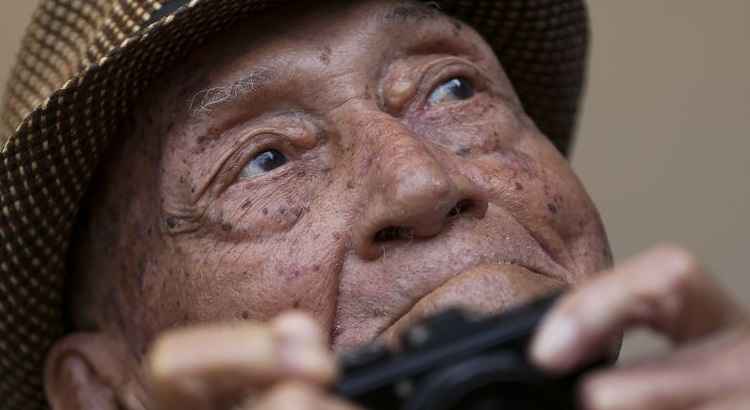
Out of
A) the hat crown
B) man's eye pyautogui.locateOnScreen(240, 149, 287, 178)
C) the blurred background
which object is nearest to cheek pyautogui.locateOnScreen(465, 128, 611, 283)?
man's eye pyautogui.locateOnScreen(240, 149, 287, 178)

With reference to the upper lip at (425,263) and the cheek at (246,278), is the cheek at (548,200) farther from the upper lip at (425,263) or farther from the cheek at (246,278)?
the cheek at (246,278)

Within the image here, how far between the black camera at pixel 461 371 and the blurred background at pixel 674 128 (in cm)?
165

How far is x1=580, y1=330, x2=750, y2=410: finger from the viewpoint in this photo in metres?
0.71

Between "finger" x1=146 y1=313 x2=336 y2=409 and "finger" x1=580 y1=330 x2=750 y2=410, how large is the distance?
0.16 metres

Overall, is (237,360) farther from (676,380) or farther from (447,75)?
(447,75)

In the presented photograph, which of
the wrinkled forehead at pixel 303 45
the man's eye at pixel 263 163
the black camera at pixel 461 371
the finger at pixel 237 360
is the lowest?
the man's eye at pixel 263 163

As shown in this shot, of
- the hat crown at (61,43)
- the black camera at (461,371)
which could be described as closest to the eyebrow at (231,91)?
the hat crown at (61,43)

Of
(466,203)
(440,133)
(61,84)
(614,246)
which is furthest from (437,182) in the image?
(614,246)

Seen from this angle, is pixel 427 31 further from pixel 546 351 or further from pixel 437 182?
pixel 546 351

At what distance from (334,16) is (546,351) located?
2.31 ft

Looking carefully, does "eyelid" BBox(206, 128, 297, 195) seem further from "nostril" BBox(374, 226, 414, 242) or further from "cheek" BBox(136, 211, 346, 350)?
"nostril" BBox(374, 226, 414, 242)

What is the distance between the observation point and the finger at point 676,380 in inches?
27.9

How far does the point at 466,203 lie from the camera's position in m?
1.22

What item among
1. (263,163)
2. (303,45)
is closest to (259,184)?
(263,163)
